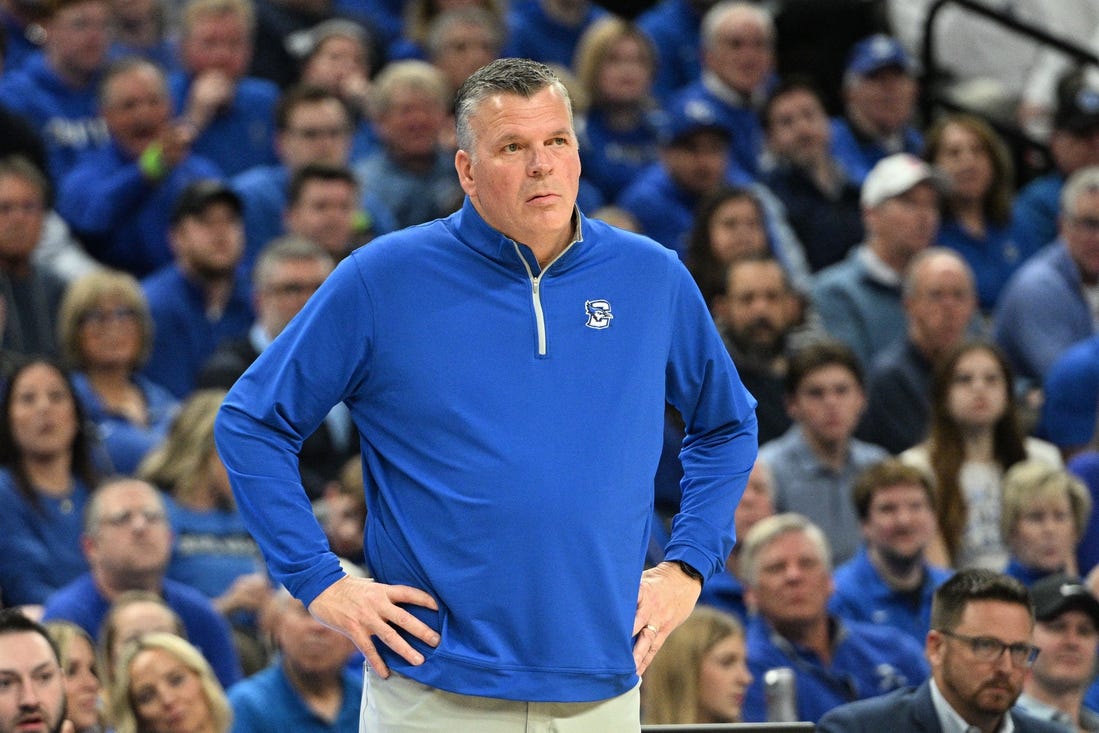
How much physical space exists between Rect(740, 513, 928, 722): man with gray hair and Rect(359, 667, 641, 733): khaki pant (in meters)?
3.08

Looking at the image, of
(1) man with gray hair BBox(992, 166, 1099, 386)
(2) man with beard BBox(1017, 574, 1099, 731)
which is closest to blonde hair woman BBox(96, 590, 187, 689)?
→ (2) man with beard BBox(1017, 574, 1099, 731)

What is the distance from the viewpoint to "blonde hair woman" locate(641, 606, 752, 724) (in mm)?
5488

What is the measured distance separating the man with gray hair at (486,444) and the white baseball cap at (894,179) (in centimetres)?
550

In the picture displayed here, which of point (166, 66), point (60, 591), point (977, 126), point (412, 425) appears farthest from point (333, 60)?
point (412, 425)

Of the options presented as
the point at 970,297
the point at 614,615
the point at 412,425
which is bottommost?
the point at 614,615

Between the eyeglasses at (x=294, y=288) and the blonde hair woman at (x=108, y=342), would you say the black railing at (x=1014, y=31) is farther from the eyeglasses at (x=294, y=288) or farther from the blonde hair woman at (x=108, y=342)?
the blonde hair woman at (x=108, y=342)

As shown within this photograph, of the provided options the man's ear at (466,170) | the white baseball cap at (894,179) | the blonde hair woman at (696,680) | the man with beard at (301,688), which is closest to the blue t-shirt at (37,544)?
the man with beard at (301,688)

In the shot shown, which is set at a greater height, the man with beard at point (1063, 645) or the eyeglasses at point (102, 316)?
the eyeglasses at point (102, 316)

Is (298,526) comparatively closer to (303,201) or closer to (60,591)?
(60,591)

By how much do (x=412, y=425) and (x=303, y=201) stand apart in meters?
5.02

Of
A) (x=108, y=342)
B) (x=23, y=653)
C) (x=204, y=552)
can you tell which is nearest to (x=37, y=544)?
(x=204, y=552)

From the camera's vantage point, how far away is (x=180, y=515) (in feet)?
20.4

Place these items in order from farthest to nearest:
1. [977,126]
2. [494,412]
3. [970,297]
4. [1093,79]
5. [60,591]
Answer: [1093,79] < [977,126] < [970,297] < [60,591] < [494,412]

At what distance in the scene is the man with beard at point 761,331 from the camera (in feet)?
23.4
